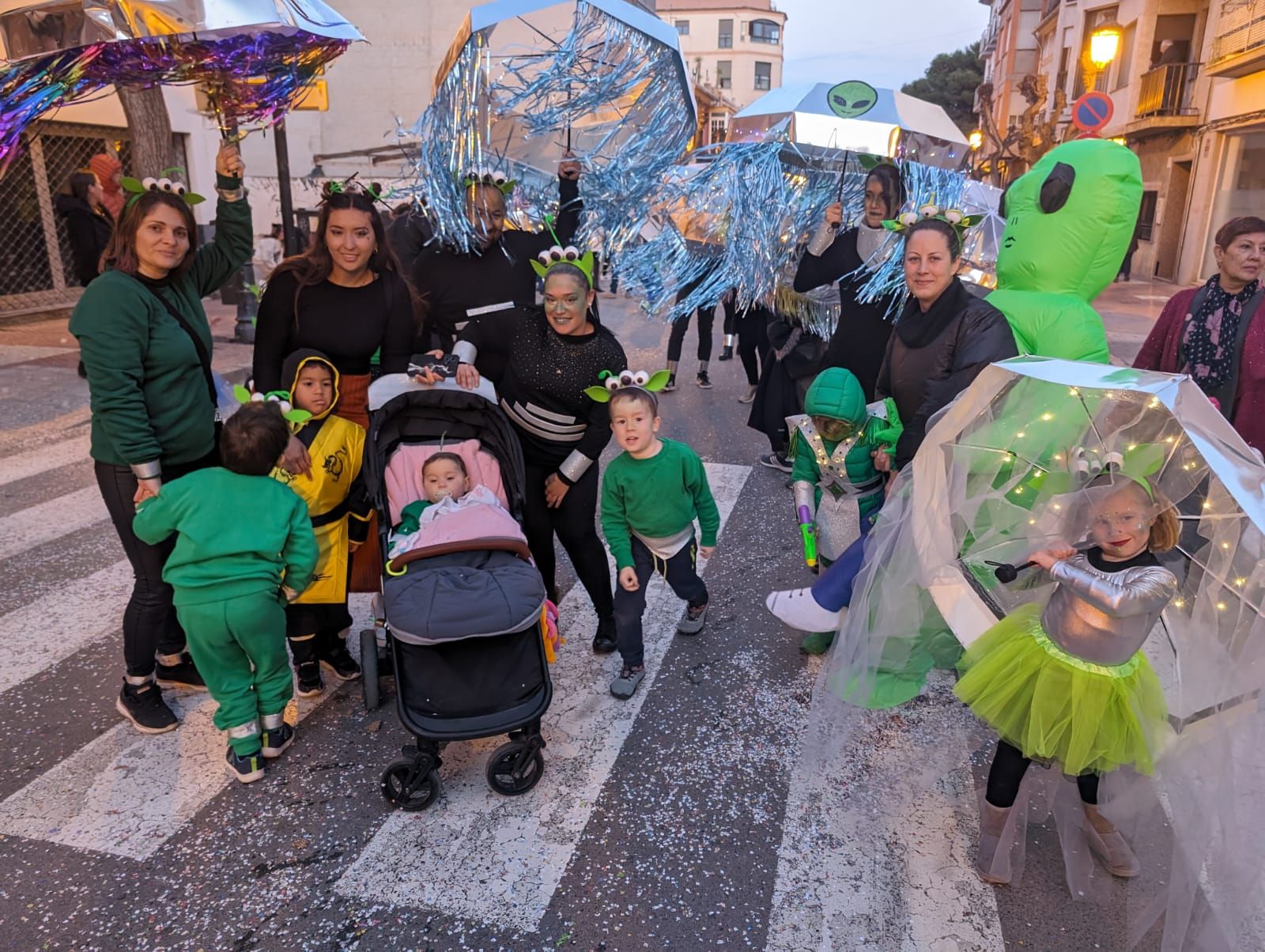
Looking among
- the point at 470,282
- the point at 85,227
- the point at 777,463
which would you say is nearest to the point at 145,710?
the point at 470,282

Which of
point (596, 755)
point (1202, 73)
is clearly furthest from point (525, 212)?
point (1202, 73)

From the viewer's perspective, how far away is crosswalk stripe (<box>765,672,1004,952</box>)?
95.5 inches

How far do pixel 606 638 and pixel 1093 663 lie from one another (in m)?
2.10

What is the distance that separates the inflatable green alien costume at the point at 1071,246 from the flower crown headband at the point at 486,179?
7.23 ft

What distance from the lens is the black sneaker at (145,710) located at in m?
3.24

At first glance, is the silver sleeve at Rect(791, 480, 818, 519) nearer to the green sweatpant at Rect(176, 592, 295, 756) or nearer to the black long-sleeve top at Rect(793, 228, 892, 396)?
the black long-sleeve top at Rect(793, 228, 892, 396)

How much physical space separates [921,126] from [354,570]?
170 inches

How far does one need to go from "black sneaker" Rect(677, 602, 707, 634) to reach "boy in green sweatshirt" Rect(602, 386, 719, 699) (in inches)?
15.3

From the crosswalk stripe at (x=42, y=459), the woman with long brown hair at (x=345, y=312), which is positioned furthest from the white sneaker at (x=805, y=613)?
the crosswalk stripe at (x=42, y=459)

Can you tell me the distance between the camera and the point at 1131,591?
7.54ft

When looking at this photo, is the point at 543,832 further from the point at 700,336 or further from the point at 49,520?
the point at 700,336

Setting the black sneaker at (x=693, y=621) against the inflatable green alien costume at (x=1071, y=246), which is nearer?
the inflatable green alien costume at (x=1071, y=246)

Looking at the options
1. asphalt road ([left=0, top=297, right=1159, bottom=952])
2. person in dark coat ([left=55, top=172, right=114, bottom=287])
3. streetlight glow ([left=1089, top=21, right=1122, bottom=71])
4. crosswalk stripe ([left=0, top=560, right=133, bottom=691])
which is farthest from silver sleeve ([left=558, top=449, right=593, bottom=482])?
streetlight glow ([left=1089, top=21, right=1122, bottom=71])

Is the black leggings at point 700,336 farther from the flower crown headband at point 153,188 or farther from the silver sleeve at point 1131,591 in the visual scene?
the silver sleeve at point 1131,591
